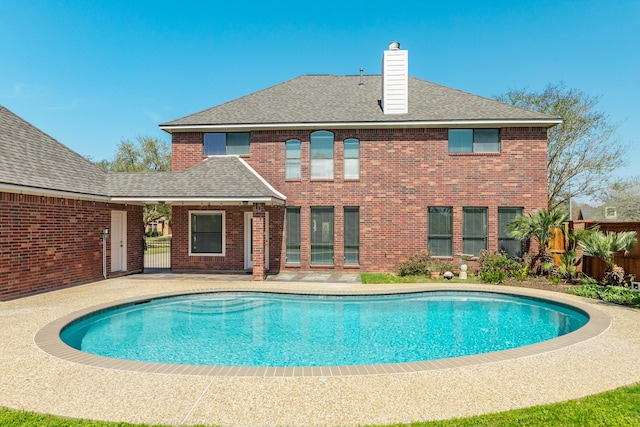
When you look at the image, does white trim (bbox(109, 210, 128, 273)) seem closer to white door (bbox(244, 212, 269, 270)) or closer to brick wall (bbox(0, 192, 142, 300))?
brick wall (bbox(0, 192, 142, 300))

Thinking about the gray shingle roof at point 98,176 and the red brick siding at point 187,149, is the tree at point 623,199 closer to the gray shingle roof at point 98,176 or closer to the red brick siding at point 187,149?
the gray shingle roof at point 98,176

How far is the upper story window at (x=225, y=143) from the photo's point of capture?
16.4m

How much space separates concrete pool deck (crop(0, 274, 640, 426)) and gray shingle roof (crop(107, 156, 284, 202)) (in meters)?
7.67

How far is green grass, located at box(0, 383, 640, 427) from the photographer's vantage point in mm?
3598

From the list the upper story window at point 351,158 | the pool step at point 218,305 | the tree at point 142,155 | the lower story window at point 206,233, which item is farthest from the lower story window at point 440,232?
the tree at point 142,155

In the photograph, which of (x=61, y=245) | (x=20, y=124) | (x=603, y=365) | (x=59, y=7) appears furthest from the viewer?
(x=59, y=7)

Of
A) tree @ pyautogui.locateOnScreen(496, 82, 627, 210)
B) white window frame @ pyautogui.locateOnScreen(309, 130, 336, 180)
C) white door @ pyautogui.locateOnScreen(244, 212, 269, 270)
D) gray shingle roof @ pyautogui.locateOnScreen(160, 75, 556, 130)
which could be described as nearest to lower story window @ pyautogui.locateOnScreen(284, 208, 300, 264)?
white door @ pyautogui.locateOnScreen(244, 212, 269, 270)

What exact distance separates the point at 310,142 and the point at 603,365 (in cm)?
1303

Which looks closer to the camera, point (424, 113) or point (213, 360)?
point (213, 360)

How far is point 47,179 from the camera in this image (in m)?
11.4

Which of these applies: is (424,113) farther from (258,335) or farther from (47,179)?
(47,179)

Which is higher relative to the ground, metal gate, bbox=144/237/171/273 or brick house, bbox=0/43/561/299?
brick house, bbox=0/43/561/299

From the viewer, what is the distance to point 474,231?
15.6 metres

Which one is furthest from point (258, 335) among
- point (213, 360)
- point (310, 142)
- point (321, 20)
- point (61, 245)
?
point (321, 20)
